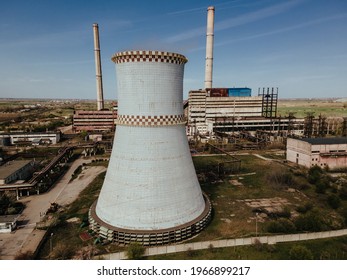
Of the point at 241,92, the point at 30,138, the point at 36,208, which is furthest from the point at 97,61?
the point at 36,208

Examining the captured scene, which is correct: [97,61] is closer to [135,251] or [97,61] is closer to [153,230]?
[153,230]

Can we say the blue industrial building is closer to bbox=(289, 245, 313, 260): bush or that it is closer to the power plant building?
the power plant building

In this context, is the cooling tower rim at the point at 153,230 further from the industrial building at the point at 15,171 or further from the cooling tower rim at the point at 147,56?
the industrial building at the point at 15,171

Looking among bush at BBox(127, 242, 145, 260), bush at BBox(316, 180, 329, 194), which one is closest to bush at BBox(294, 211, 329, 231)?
bush at BBox(316, 180, 329, 194)

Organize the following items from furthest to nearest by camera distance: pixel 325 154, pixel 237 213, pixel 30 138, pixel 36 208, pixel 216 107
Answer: pixel 216 107 < pixel 30 138 < pixel 325 154 < pixel 36 208 < pixel 237 213

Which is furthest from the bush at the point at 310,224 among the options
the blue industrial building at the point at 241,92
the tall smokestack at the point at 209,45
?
the blue industrial building at the point at 241,92

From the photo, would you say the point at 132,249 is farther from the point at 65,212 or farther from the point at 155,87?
the point at 65,212
